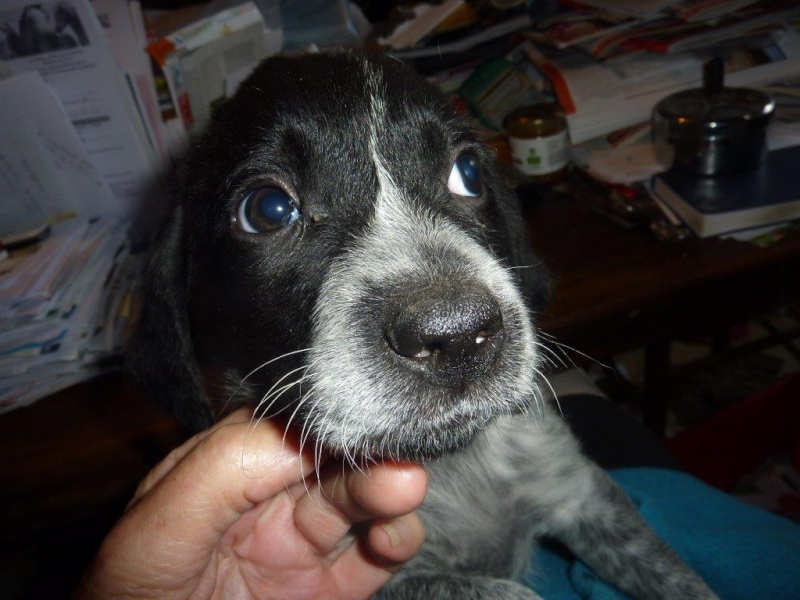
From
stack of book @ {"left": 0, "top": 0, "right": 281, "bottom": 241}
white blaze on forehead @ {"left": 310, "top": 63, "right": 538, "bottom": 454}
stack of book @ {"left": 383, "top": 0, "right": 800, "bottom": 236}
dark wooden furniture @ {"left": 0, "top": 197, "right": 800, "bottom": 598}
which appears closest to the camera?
white blaze on forehead @ {"left": 310, "top": 63, "right": 538, "bottom": 454}

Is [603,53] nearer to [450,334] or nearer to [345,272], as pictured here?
[345,272]

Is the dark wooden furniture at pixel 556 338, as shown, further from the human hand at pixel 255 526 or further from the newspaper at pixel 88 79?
the newspaper at pixel 88 79

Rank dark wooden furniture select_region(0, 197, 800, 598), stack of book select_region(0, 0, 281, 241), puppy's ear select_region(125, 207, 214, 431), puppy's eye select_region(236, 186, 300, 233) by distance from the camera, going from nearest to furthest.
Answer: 1. puppy's eye select_region(236, 186, 300, 233)
2. puppy's ear select_region(125, 207, 214, 431)
3. dark wooden furniture select_region(0, 197, 800, 598)
4. stack of book select_region(0, 0, 281, 241)

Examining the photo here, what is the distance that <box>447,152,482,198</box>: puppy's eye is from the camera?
4.48ft

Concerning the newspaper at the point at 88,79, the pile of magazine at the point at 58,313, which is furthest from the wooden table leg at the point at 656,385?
the newspaper at the point at 88,79

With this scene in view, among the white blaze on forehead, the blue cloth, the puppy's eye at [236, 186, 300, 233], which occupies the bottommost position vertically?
the blue cloth

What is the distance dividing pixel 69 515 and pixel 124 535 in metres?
0.83

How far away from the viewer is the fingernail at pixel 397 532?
1.24m

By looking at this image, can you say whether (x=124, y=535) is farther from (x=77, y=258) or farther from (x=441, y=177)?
(x=77, y=258)

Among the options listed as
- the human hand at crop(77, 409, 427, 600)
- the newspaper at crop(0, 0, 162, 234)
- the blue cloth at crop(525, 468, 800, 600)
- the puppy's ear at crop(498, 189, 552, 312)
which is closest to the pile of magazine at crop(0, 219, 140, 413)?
the newspaper at crop(0, 0, 162, 234)

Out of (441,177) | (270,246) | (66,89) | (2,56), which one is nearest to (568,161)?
(441,177)

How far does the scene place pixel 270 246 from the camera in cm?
125

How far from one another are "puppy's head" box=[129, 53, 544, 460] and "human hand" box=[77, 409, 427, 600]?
0.09m

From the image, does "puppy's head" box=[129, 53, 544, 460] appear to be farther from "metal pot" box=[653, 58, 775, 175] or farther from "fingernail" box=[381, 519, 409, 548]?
"metal pot" box=[653, 58, 775, 175]
